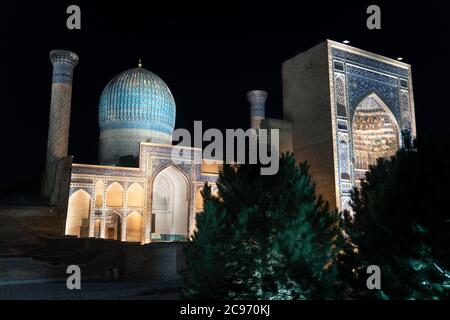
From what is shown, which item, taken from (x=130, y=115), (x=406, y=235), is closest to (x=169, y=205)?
(x=130, y=115)

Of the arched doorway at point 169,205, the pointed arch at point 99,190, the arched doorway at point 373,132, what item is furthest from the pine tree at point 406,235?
the arched doorway at point 169,205

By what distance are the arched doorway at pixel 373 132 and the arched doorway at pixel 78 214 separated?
10330mm

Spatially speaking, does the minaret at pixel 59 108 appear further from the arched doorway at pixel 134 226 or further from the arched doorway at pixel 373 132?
the arched doorway at pixel 373 132

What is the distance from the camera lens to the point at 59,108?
54.7 ft

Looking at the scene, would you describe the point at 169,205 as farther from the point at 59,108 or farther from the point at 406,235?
the point at 406,235

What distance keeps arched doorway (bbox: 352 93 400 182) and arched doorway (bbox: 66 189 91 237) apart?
10330mm

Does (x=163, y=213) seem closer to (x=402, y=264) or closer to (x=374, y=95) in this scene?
(x=374, y=95)

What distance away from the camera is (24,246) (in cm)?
1198

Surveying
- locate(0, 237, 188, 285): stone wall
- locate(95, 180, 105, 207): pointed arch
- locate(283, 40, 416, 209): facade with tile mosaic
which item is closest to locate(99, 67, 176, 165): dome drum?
locate(95, 180, 105, 207): pointed arch

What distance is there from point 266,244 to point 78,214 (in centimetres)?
1242

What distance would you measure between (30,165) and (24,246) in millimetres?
8935

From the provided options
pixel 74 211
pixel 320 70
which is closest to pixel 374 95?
pixel 320 70

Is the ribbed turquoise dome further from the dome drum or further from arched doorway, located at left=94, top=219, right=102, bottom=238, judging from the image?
arched doorway, located at left=94, top=219, right=102, bottom=238

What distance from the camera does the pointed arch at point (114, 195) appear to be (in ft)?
52.6
